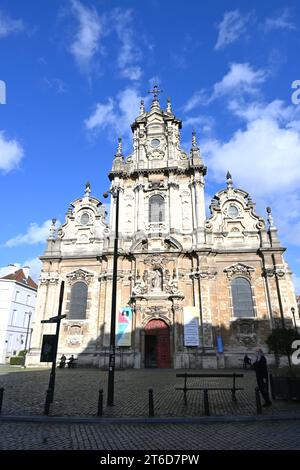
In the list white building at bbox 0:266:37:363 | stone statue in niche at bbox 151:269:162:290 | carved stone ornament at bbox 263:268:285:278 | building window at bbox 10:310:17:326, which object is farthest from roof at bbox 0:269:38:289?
carved stone ornament at bbox 263:268:285:278

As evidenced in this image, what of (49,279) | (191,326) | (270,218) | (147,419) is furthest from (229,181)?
(147,419)

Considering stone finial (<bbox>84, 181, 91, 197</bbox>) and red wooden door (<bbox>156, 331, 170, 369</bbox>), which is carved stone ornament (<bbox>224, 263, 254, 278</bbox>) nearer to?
red wooden door (<bbox>156, 331, 170, 369</bbox>)

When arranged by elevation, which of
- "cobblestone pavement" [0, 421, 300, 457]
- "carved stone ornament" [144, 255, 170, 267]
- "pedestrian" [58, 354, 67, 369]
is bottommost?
"cobblestone pavement" [0, 421, 300, 457]

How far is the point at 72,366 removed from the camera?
2553 cm

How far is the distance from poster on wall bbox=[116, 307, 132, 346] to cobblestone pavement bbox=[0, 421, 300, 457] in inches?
694

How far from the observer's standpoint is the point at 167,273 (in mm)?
27328

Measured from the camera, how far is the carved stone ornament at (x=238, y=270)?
1062 inches

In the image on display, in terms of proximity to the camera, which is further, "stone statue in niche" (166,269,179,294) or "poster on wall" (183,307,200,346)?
"stone statue in niche" (166,269,179,294)

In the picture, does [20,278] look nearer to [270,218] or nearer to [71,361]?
[71,361]

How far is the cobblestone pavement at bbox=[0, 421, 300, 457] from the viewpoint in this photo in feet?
20.8

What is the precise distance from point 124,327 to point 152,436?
1928 cm

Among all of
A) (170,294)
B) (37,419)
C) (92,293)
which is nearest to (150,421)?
(37,419)

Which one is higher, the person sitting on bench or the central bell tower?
the central bell tower

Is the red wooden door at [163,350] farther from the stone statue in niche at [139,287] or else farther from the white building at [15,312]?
the white building at [15,312]
